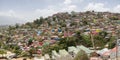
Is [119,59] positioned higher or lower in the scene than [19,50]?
higher

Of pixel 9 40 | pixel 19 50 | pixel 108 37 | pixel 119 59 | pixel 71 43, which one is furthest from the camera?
pixel 9 40

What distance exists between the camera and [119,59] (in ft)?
62.7

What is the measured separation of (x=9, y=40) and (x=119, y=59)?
132 feet

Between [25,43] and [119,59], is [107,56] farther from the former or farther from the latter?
[25,43]

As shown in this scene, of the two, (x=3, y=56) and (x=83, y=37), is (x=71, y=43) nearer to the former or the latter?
(x=83, y=37)

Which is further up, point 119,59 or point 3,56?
point 119,59

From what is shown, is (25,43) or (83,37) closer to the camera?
(83,37)

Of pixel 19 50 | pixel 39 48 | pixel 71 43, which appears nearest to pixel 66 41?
pixel 71 43

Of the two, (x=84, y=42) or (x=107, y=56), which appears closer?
(x=107, y=56)

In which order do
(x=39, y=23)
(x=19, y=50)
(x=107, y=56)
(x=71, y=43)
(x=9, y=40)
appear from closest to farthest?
(x=107, y=56)
(x=71, y=43)
(x=19, y=50)
(x=9, y=40)
(x=39, y=23)

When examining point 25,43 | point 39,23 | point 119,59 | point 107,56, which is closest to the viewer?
point 119,59

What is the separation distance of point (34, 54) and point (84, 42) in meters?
7.77

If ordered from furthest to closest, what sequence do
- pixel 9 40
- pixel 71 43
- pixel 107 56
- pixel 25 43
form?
pixel 9 40, pixel 25 43, pixel 71 43, pixel 107 56

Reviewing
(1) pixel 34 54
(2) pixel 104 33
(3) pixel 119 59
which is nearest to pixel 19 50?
(1) pixel 34 54
